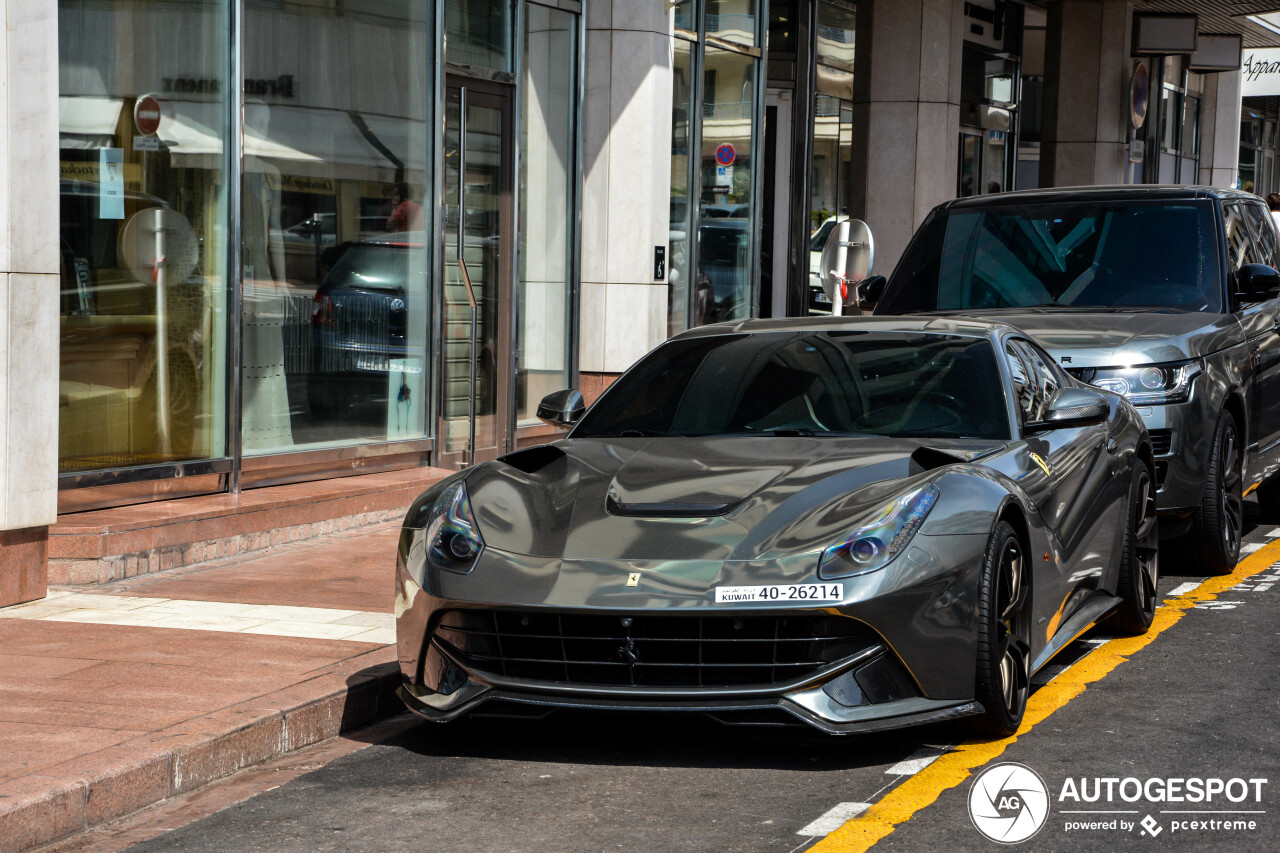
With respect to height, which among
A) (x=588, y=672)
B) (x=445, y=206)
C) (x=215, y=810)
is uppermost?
(x=445, y=206)

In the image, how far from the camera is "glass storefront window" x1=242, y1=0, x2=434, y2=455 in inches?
399

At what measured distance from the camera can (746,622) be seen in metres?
4.91

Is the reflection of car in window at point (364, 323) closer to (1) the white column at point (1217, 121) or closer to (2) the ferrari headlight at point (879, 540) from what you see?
(2) the ferrari headlight at point (879, 540)

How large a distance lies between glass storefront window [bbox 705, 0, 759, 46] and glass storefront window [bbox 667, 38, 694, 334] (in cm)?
51

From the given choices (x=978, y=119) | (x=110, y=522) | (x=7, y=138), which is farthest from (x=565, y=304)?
(x=978, y=119)

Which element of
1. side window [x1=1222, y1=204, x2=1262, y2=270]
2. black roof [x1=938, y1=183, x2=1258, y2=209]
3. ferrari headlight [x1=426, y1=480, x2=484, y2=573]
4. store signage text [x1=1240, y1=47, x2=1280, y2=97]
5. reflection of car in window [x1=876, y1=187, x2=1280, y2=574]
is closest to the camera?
ferrari headlight [x1=426, y1=480, x2=484, y2=573]

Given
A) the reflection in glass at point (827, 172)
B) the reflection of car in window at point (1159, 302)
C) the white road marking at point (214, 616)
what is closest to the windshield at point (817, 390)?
the white road marking at point (214, 616)

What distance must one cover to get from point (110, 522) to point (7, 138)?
79.9 inches

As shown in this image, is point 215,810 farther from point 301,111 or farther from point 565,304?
point 565,304

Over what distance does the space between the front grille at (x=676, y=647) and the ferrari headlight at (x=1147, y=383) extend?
12.9 ft

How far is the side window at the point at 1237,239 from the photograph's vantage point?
974cm

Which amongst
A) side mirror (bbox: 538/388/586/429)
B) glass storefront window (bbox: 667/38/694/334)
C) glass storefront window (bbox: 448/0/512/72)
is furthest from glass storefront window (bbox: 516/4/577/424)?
side mirror (bbox: 538/388/586/429)

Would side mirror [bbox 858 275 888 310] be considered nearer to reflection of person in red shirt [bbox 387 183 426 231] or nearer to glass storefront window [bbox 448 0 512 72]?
reflection of person in red shirt [bbox 387 183 426 231]

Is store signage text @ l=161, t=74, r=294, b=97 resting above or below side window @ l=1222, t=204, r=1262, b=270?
above
